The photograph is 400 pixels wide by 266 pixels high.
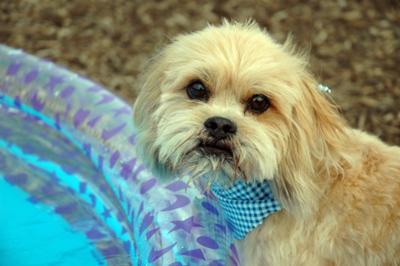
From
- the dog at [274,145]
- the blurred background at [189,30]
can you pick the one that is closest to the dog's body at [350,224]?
the dog at [274,145]

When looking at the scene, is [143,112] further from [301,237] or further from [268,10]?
[268,10]

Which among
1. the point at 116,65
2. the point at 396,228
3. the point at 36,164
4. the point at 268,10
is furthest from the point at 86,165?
the point at 268,10

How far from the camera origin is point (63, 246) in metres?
3.86

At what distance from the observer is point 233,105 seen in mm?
2770

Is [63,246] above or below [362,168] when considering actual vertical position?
above

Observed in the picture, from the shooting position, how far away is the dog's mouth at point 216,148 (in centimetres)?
268

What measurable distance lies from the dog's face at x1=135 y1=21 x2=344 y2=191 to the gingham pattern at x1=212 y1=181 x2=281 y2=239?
0.21 m

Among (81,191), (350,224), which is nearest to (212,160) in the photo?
(350,224)

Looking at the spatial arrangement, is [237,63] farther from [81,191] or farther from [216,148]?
[81,191]

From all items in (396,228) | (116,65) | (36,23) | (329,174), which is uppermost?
(36,23)

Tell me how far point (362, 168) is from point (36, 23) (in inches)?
138

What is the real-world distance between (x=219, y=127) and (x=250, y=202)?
0.46m

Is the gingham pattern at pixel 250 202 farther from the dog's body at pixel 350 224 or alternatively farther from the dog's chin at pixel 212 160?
the dog's chin at pixel 212 160

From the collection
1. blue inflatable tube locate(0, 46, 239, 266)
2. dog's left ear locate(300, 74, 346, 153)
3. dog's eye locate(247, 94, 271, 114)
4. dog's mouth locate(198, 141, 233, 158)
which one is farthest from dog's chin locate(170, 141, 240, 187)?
blue inflatable tube locate(0, 46, 239, 266)
